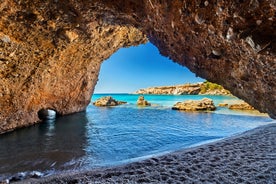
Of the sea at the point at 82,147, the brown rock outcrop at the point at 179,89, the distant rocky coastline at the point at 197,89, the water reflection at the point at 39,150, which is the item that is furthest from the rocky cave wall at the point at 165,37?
the brown rock outcrop at the point at 179,89

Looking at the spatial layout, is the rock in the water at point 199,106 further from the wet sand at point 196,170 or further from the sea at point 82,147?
the wet sand at point 196,170

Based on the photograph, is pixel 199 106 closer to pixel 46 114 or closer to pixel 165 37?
pixel 46 114

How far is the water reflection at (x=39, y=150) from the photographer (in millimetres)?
5520

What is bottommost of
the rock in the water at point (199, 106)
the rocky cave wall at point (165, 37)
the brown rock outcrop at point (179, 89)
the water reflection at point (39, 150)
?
the water reflection at point (39, 150)

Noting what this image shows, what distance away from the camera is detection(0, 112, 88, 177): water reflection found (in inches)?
217

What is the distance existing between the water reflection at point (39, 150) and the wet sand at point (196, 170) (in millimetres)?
1142

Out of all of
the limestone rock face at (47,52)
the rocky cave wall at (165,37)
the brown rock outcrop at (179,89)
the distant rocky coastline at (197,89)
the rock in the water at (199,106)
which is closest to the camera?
the rocky cave wall at (165,37)

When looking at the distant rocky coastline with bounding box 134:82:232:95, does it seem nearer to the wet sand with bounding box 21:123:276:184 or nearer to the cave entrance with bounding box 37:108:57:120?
the cave entrance with bounding box 37:108:57:120

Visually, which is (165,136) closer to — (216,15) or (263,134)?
(263,134)

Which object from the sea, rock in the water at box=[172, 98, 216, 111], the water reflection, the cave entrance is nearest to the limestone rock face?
the cave entrance

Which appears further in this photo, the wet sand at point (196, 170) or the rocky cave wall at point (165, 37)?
the wet sand at point (196, 170)

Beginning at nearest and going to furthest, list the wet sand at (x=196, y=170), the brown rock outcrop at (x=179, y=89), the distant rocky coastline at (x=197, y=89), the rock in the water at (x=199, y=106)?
the wet sand at (x=196, y=170), the rock in the water at (x=199, y=106), the distant rocky coastline at (x=197, y=89), the brown rock outcrop at (x=179, y=89)

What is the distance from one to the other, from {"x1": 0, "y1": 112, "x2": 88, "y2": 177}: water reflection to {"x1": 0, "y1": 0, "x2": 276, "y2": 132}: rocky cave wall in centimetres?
156

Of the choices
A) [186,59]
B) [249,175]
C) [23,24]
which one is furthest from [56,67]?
[249,175]
